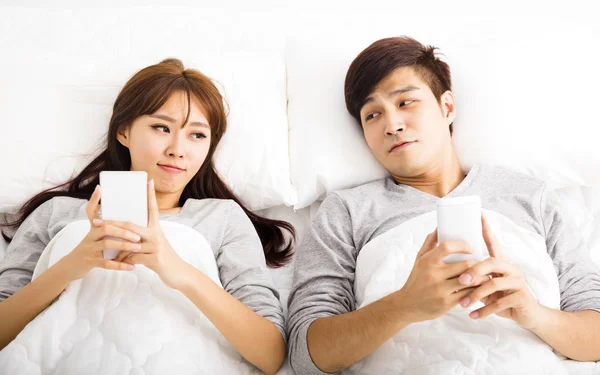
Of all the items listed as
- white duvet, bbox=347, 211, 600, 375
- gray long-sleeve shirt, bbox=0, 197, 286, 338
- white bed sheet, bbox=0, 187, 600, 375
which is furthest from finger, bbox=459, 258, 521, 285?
white bed sheet, bbox=0, 187, 600, 375

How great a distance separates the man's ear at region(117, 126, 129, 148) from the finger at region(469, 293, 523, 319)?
0.97m

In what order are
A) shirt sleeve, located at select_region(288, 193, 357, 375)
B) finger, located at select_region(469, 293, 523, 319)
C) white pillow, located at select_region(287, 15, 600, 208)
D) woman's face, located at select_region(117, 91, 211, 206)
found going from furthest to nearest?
white pillow, located at select_region(287, 15, 600, 208)
woman's face, located at select_region(117, 91, 211, 206)
shirt sleeve, located at select_region(288, 193, 357, 375)
finger, located at select_region(469, 293, 523, 319)

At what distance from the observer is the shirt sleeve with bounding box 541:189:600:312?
4.21 feet

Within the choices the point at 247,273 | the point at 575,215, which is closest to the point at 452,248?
the point at 247,273

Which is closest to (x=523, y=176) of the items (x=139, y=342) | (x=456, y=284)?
(x=456, y=284)

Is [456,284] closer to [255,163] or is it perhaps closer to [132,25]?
[255,163]

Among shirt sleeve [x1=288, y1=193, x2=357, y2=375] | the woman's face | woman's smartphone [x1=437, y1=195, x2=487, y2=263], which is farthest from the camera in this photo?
the woman's face

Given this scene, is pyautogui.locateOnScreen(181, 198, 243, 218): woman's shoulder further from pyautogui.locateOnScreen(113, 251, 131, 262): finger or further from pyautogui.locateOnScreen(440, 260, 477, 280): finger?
pyautogui.locateOnScreen(440, 260, 477, 280): finger

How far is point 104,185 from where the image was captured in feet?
3.49

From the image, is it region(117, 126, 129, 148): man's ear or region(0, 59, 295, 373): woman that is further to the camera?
region(117, 126, 129, 148): man's ear

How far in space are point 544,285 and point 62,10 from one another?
5.52 ft

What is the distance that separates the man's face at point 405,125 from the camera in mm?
1504

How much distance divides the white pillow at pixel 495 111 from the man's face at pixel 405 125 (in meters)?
0.13

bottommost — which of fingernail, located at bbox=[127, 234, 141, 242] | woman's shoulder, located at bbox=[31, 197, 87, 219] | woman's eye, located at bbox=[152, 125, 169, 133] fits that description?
woman's shoulder, located at bbox=[31, 197, 87, 219]
